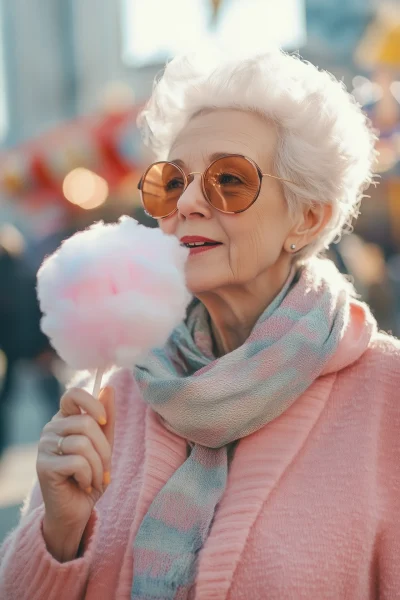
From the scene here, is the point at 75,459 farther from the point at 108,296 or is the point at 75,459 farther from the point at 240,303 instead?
the point at 240,303

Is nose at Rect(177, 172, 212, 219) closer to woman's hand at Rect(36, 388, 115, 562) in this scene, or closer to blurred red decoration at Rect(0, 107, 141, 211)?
woman's hand at Rect(36, 388, 115, 562)

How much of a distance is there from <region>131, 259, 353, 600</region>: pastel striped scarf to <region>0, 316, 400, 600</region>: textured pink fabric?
0.15ft

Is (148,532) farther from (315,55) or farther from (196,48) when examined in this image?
(315,55)

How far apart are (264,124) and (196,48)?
1.43ft

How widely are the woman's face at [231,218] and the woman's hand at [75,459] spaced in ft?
2.09

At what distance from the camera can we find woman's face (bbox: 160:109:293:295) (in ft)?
7.47

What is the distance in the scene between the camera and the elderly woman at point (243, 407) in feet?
6.19

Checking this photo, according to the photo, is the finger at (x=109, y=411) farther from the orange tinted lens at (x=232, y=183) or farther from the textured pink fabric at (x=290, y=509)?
the orange tinted lens at (x=232, y=183)

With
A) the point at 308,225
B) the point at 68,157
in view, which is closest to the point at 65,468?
the point at 308,225

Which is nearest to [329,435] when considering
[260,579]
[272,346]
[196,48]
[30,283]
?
[272,346]

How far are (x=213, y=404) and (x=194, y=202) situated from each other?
0.61m

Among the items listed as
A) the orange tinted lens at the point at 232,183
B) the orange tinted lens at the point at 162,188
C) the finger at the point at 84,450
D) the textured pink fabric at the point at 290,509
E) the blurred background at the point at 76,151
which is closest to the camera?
the finger at the point at 84,450

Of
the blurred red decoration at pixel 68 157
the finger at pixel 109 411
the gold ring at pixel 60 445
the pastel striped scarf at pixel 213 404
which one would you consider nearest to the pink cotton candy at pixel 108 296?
the finger at pixel 109 411

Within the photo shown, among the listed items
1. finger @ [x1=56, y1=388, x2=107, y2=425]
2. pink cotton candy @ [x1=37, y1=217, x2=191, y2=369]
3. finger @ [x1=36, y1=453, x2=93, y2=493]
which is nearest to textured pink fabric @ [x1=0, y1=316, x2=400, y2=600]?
finger @ [x1=36, y1=453, x2=93, y2=493]
